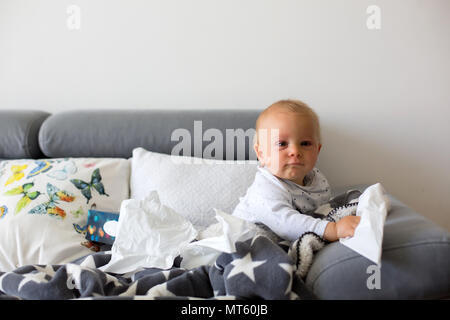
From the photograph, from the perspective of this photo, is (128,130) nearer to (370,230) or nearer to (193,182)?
(193,182)

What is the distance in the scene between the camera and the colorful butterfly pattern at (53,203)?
137 cm

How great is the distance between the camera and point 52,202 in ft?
4.61

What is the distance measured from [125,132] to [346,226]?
97cm

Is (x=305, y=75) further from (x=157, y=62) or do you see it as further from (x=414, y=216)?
(x=414, y=216)

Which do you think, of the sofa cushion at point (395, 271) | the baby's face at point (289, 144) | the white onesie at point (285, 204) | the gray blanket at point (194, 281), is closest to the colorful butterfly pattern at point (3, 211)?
the gray blanket at point (194, 281)

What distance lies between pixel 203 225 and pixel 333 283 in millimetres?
630

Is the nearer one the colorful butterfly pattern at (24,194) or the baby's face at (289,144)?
the baby's face at (289,144)

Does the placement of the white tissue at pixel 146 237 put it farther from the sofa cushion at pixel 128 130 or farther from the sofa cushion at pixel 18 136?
the sofa cushion at pixel 18 136

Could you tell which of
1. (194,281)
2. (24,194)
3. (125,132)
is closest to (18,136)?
(24,194)

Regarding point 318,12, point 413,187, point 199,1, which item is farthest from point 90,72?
point 413,187

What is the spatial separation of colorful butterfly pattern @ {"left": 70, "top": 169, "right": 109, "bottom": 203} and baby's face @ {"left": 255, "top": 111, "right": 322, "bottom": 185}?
665 mm

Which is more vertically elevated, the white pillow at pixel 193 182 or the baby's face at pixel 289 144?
the baby's face at pixel 289 144

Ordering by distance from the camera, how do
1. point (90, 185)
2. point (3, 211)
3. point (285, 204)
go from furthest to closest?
point (90, 185) < point (3, 211) < point (285, 204)

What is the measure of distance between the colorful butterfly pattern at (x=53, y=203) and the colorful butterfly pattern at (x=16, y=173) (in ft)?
0.43
